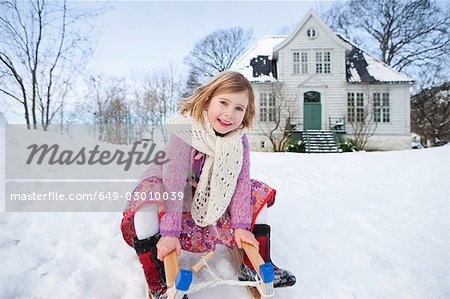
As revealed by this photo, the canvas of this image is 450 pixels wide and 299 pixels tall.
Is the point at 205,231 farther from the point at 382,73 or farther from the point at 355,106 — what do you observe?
the point at 382,73

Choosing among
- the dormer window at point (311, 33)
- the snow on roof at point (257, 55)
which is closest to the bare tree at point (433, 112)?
the dormer window at point (311, 33)

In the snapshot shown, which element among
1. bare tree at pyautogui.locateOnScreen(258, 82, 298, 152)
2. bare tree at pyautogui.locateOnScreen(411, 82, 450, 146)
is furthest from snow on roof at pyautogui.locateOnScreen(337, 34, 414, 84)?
bare tree at pyautogui.locateOnScreen(411, 82, 450, 146)

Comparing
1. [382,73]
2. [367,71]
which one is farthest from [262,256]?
[382,73]

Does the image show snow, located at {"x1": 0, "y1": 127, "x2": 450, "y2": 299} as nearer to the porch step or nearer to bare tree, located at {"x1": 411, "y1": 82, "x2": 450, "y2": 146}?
the porch step

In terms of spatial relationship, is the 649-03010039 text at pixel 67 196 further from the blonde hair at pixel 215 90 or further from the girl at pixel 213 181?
the blonde hair at pixel 215 90

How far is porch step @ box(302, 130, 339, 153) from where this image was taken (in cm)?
1156

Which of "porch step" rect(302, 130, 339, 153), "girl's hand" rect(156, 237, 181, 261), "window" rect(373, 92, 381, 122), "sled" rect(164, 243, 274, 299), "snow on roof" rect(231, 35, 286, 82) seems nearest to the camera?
"sled" rect(164, 243, 274, 299)

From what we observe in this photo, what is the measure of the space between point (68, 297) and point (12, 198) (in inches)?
40.3

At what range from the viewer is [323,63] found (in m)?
12.7

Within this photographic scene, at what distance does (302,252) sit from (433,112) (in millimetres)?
20447

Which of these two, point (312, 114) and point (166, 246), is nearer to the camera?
point (166, 246)

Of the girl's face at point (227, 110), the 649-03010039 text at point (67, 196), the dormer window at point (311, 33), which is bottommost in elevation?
the 649-03010039 text at point (67, 196)

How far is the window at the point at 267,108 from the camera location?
1239cm

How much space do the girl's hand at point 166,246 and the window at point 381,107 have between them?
13471mm
